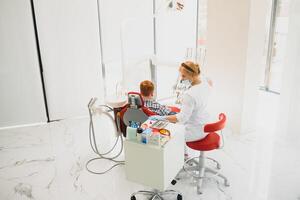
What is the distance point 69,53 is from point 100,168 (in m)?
1.79

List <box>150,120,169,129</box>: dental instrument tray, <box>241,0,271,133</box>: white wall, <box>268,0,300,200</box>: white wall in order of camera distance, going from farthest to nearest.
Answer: <box>241,0,271,133</box>: white wall, <box>268,0,300,200</box>: white wall, <box>150,120,169,129</box>: dental instrument tray

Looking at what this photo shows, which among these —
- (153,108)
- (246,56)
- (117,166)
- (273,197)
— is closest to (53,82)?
(117,166)

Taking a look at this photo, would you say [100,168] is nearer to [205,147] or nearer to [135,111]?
[135,111]

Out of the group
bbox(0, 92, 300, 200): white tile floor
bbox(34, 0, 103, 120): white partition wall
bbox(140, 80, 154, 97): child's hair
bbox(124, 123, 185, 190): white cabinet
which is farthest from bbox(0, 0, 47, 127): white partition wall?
bbox(124, 123, 185, 190): white cabinet

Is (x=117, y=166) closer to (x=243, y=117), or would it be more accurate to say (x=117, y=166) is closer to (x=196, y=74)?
(x=196, y=74)

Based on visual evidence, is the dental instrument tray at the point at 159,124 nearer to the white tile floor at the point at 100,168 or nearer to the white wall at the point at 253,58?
the white tile floor at the point at 100,168

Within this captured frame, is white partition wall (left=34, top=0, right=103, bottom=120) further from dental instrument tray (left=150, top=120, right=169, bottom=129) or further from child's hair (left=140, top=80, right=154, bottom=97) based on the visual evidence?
dental instrument tray (left=150, top=120, right=169, bottom=129)

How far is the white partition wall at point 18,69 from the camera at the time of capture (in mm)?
3588

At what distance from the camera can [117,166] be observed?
3029 mm

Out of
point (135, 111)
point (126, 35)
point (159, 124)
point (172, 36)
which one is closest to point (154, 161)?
point (159, 124)

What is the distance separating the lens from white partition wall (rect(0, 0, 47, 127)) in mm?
3588

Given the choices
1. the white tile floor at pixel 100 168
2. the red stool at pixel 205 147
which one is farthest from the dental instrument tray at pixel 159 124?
the white tile floor at pixel 100 168

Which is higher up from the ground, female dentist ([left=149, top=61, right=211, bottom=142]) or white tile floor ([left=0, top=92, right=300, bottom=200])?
female dentist ([left=149, top=61, right=211, bottom=142])

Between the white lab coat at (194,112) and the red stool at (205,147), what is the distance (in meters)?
0.06
